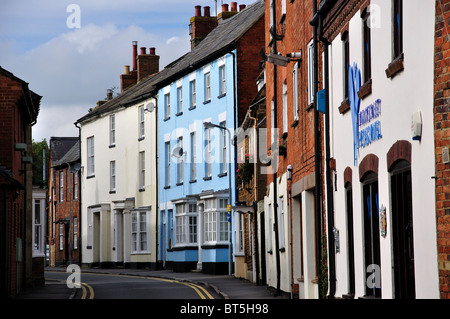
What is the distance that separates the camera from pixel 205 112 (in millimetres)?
40844

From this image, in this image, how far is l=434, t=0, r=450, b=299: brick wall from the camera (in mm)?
9398

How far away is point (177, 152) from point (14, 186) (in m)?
20.8

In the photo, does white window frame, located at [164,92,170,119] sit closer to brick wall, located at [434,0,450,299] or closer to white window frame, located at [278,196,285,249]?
white window frame, located at [278,196,285,249]

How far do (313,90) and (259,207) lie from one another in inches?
462

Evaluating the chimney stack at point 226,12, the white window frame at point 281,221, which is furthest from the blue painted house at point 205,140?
the white window frame at point 281,221

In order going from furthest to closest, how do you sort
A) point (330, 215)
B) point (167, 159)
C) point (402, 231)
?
point (167, 159)
point (330, 215)
point (402, 231)

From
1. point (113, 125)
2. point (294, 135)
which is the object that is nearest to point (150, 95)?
point (113, 125)

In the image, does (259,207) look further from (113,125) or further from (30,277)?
(113,125)

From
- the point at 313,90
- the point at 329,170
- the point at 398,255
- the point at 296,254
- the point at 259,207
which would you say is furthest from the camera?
the point at 259,207

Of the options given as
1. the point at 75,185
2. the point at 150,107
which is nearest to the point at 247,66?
the point at 150,107

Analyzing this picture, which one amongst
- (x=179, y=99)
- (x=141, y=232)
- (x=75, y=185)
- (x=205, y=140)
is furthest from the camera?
(x=75, y=185)

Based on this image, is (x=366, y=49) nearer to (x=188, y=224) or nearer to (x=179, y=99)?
(x=188, y=224)

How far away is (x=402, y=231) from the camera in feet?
38.2

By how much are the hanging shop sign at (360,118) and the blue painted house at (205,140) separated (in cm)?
2099
